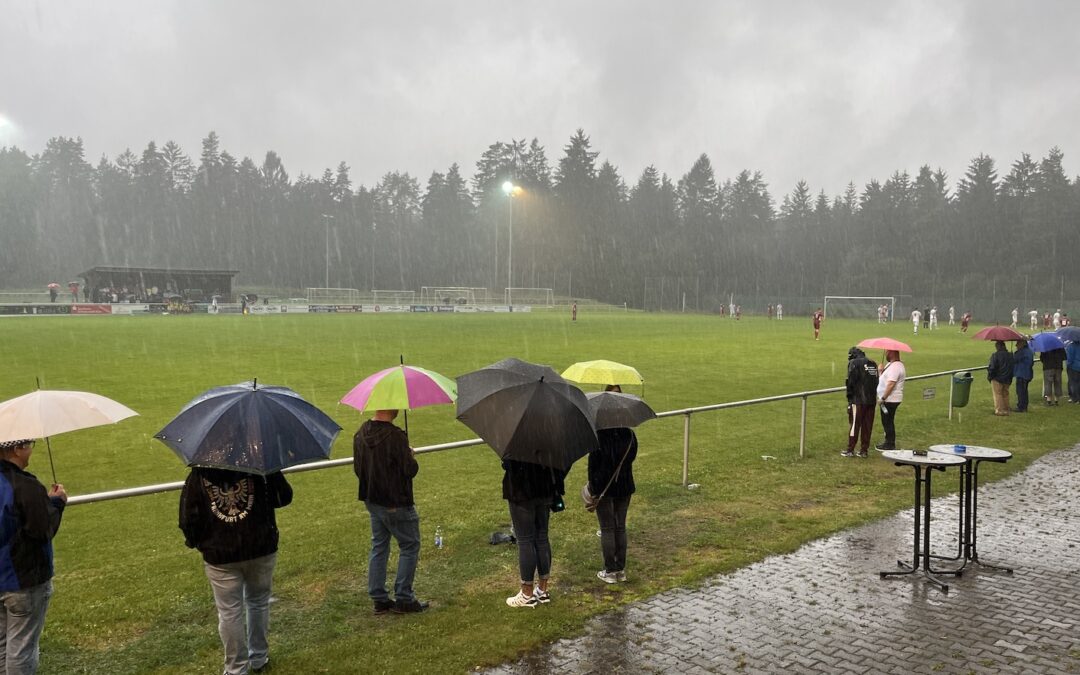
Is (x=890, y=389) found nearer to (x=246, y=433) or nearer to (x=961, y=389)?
(x=961, y=389)

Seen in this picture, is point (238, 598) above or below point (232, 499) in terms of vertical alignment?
below

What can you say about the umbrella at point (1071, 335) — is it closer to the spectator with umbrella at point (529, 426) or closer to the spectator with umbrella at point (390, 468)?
the spectator with umbrella at point (529, 426)

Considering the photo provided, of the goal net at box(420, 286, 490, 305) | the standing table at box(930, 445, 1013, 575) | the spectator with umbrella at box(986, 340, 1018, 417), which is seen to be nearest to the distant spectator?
the spectator with umbrella at box(986, 340, 1018, 417)

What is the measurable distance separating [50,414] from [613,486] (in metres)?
3.90

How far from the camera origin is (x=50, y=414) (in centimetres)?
404

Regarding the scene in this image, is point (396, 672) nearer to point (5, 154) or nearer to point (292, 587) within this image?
point (292, 587)

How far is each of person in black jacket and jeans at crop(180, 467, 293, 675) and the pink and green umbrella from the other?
936 mm

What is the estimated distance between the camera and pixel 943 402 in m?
17.0

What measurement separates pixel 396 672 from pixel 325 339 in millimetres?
28279

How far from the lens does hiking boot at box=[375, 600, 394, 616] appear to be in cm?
570

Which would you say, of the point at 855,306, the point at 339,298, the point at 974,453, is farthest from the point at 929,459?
the point at 339,298

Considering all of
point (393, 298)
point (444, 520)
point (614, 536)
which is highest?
point (393, 298)

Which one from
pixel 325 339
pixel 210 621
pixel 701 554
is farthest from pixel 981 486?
pixel 325 339

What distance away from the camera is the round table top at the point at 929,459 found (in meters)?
6.03
